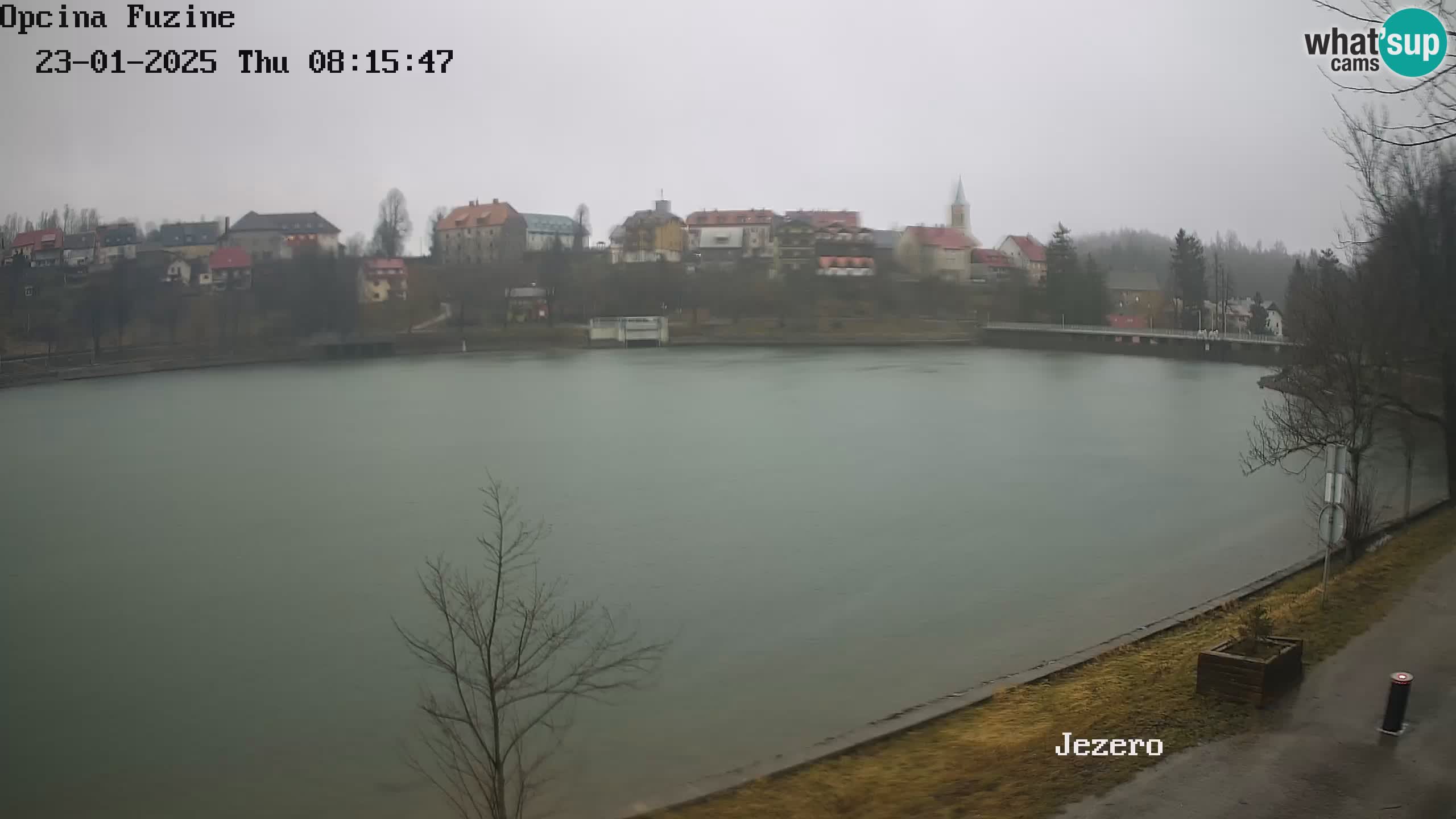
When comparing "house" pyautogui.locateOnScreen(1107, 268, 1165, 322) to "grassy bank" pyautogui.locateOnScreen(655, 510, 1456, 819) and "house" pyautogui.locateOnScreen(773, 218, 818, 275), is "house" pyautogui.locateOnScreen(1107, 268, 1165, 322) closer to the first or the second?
"house" pyautogui.locateOnScreen(773, 218, 818, 275)

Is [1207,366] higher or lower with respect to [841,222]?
lower

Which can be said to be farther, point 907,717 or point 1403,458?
point 1403,458

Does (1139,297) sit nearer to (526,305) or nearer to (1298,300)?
(1298,300)

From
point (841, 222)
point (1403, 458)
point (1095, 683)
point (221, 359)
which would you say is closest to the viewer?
point (1095, 683)

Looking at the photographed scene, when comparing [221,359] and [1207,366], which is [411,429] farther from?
[1207,366]

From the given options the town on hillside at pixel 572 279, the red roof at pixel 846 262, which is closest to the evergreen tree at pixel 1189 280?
the town on hillside at pixel 572 279

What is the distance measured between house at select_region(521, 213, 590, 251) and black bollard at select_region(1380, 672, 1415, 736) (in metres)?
26.1

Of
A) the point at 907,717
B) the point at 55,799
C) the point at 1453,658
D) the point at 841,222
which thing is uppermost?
the point at 841,222

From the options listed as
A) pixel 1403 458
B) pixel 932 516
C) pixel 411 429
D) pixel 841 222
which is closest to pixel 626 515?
pixel 932 516

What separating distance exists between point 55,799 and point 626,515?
371 cm

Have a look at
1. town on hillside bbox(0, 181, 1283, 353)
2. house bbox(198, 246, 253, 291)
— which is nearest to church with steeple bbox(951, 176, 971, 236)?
town on hillside bbox(0, 181, 1283, 353)

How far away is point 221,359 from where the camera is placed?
17016 mm

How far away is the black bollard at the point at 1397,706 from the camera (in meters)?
1.85

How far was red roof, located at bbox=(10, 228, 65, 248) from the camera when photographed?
9.68 metres
